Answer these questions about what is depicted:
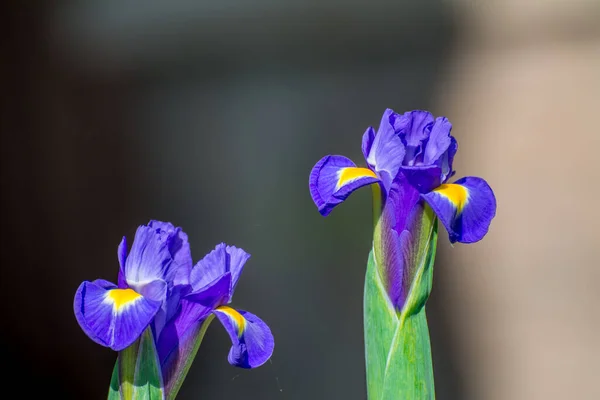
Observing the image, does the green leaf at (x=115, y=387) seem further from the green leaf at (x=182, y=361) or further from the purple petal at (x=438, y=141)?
the purple petal at (x=438, y=141)

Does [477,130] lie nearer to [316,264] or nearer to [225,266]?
[316,264]

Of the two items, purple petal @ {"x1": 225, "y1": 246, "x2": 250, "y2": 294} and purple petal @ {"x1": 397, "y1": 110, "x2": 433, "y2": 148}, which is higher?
purple petal @ {"x1": 397, "y1": 110, "x2": 433, "y2": 148}

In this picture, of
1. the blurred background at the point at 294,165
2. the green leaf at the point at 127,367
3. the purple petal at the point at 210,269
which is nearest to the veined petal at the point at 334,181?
the purple petal at the point at 210,269

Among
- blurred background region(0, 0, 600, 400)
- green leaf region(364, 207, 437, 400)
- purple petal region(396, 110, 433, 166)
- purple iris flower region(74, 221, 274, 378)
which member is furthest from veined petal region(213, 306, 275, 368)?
blurred background region(0, 0, 600, 400)

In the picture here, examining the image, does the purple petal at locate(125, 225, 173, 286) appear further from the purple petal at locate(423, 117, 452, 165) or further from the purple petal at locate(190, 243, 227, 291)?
the purple petal at locate(423, 117, 452, 165)

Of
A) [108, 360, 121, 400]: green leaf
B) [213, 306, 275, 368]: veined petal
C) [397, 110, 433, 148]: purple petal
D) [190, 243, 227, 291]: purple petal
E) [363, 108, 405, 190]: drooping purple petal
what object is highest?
[397, 110, 433, 148]: purple petal
